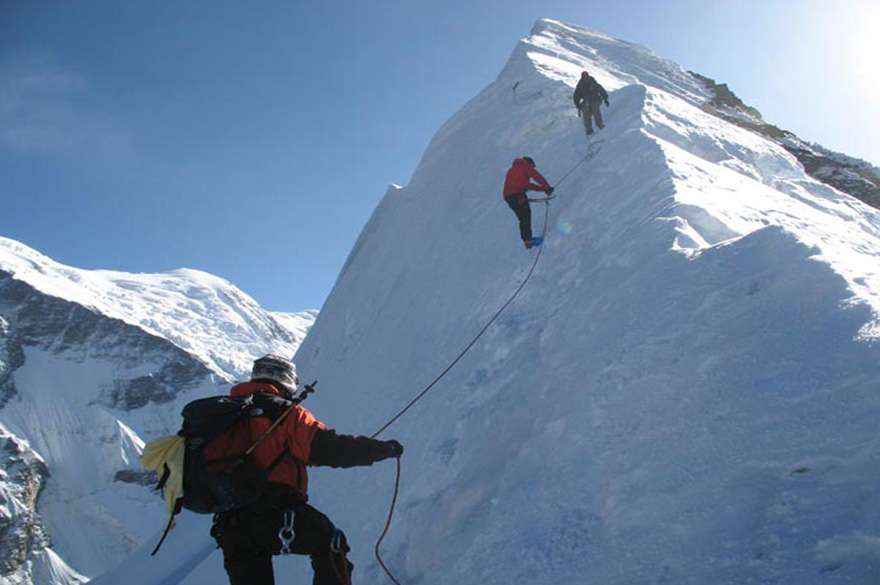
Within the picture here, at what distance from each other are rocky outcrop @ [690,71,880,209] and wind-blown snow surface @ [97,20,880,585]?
5.93 metres

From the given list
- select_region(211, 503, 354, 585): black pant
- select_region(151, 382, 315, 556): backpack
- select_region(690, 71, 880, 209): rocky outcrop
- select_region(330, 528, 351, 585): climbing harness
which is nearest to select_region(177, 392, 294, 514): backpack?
select_region(151, 382, 315, 556): backpack

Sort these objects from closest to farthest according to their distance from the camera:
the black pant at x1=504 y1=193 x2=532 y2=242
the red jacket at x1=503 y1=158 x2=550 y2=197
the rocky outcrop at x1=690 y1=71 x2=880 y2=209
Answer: the black pant at x1=504 y1=193 x2=532 y2=242
the red jacket at x1=503 y1=158 x2=550 y2=197
the rocky outcrop at x1=690 y1=71 x2=880 y2=209

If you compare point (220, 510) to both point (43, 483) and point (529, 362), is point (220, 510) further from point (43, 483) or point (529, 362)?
point (43, 483)

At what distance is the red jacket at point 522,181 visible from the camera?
9617 mm

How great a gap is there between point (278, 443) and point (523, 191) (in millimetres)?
6848

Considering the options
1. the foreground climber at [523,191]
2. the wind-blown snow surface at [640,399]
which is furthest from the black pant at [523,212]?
the wind-blown snow surface at [640,399]

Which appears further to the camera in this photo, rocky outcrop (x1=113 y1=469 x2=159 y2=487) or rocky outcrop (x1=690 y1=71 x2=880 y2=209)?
rocky outcrop (x1=113 y1=469 x2=159 y2=487)

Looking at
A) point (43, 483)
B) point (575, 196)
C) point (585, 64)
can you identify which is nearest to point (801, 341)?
point (575, 196)

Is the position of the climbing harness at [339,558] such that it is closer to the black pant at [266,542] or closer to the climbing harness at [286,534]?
the black pant at [266,542]

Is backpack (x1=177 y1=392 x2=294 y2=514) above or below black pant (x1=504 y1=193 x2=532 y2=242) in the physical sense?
below

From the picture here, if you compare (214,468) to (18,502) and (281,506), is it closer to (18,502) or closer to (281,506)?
(281,506)

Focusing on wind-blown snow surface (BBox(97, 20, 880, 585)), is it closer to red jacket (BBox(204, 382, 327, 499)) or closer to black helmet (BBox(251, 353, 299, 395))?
red jacket (BBox(204, 382, 327, 499))

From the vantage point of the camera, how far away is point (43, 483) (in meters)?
173

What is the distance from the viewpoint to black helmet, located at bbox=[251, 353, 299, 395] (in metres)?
3.76
